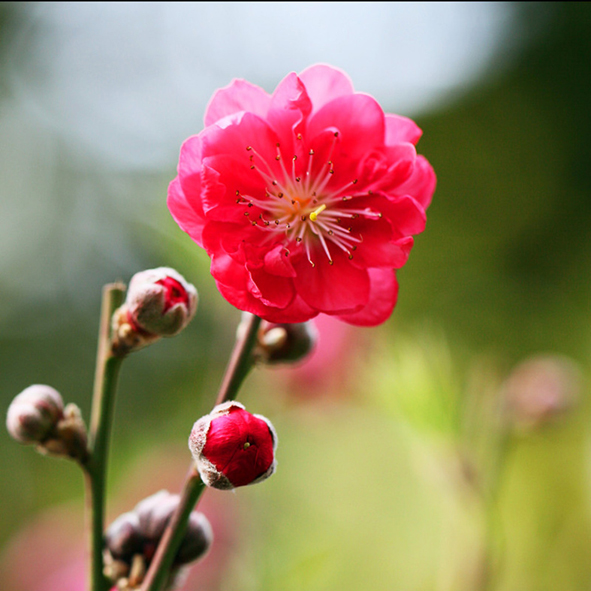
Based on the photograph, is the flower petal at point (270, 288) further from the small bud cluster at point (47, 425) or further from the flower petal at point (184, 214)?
the small bud cluster at point (47, 425)

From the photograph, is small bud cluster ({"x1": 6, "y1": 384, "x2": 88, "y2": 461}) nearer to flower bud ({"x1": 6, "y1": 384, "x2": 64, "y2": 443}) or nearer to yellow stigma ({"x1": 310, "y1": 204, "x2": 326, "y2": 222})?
flower bud ({"x1": 6, "y1": 384, "x2": 64, "y2": 443})

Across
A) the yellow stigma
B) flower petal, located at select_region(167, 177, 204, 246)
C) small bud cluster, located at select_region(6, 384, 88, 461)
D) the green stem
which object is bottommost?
the green stem

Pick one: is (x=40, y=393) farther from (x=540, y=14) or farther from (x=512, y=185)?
(x=540, y=14)

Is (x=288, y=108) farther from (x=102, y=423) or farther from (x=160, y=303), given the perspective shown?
(x=102, y=423)

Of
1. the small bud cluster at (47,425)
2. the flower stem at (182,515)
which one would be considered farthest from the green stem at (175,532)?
the small bud cluster at (47,425)

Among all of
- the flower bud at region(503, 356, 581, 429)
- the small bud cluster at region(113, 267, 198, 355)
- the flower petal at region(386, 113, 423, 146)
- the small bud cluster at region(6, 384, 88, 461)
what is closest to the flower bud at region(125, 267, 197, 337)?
the small bud cluster at region(113, 267, 198, 355)

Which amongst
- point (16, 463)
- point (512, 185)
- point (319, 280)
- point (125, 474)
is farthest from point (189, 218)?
point (512, 185)

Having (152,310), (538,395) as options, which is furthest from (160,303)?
(538,395)
